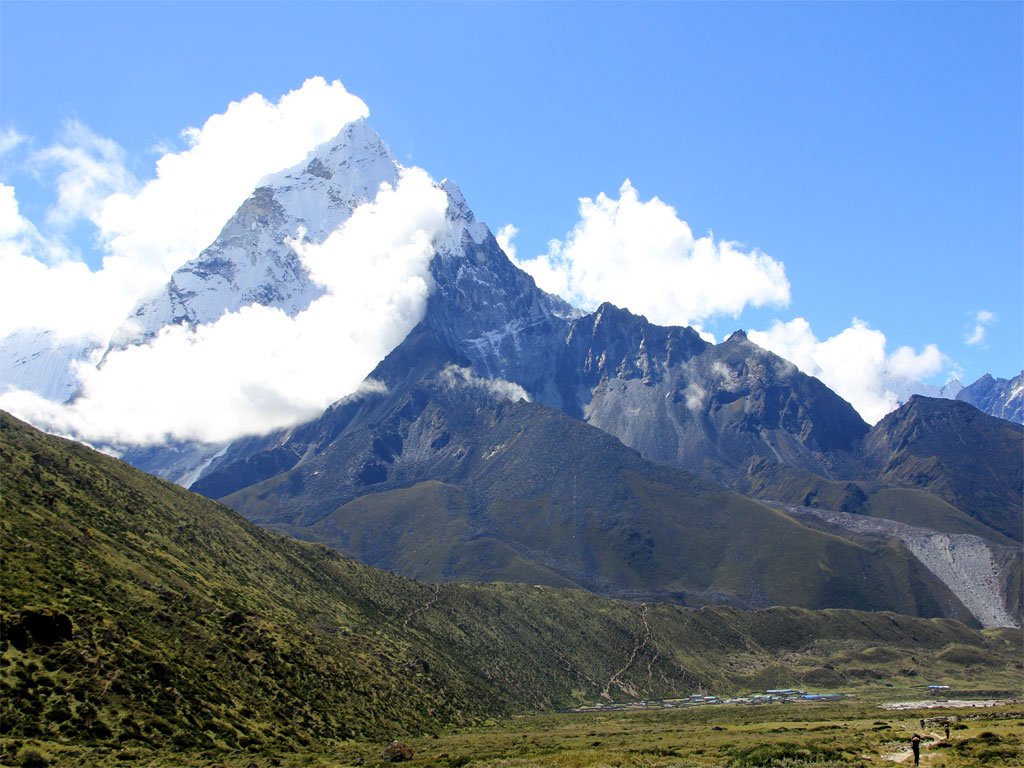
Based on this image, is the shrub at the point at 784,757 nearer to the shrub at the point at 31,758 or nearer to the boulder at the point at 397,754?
the boulder at the point at 397,754

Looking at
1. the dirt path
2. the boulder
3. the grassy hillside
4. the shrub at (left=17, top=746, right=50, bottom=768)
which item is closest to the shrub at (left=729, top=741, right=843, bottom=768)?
the dirt path

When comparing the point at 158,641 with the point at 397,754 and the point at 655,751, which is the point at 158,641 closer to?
the point at 397,754

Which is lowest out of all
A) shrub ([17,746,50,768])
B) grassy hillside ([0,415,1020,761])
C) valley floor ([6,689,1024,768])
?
valley floor ([6,689,1024,768])

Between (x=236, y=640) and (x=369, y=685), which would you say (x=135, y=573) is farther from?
(x=369, y=685)

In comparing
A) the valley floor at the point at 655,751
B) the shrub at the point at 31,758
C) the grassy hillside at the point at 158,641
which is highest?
the grassy hillside at the point at 158,641

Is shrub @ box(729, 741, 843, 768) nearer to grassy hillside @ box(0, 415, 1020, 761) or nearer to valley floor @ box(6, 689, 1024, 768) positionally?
valley floor @ box(6, 689, 1024, 768)

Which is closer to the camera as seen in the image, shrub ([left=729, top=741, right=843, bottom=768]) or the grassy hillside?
shrub ([left=729, top=741, right=843, bottom=768])

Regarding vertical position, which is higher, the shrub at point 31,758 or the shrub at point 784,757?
the shrub at point 31,758

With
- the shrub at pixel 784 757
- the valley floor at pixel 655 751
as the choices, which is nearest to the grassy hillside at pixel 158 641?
the valley floor at pixel 655 751

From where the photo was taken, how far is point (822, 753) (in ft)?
318

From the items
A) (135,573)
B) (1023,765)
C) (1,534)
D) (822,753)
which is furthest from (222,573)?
(1023,765)

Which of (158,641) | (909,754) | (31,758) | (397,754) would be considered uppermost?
(158,641)

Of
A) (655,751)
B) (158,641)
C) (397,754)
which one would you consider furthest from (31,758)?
(655,751)

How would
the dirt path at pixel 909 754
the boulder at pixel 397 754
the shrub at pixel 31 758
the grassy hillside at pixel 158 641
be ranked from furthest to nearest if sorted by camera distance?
the boulder at pixel 397 754
the grassy hillside at pixel 158 641
the dirt path at pixel 909 754
the shrub at pixel 31 758
